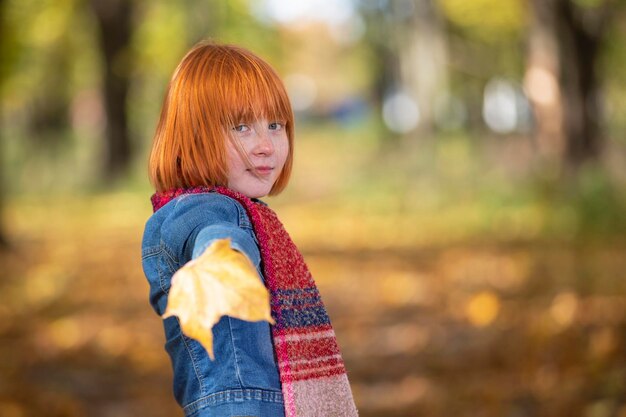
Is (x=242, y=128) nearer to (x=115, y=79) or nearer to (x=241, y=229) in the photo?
(x=241, y=229)

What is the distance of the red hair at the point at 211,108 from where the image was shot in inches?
83.5

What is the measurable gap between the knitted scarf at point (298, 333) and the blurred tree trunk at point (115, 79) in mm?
20226

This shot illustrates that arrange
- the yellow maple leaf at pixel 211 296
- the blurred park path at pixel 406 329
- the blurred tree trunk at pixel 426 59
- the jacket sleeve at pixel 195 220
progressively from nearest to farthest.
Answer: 1. the yellow maple leaf at pixel 211 296
2. the jacket sleeve at pixel 195 220
3. the blurred park path at pixel 406 329
4. the blurred tree trunk at pixel 426 59

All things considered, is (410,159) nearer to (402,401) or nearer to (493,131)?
(493,131)

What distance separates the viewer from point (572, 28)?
13.8m

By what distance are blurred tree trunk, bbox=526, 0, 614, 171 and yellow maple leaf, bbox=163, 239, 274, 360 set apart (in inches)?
462

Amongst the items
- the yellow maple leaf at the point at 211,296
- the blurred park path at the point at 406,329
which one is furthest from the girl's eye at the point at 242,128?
the blurred park path at the point at 406,329

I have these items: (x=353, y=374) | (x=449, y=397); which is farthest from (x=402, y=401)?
(x=353, y=374)

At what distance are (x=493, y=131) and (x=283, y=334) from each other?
2500 cm

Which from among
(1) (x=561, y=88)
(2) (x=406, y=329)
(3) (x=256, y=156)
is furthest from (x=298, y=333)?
(1) (x=561, y=88)

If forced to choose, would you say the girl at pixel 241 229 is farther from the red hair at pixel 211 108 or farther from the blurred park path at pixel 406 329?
the blurred park path at pixel 406 329

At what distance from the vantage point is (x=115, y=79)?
24031 millimetres

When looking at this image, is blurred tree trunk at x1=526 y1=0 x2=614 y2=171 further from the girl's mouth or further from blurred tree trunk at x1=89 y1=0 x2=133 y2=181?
the girl's mouth

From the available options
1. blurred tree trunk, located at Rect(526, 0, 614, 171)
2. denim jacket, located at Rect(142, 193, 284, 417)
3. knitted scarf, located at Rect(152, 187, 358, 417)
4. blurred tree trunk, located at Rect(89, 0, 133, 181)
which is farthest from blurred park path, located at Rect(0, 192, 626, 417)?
blurred tree trunk, located at Rect(89, 0, 133, 181)
